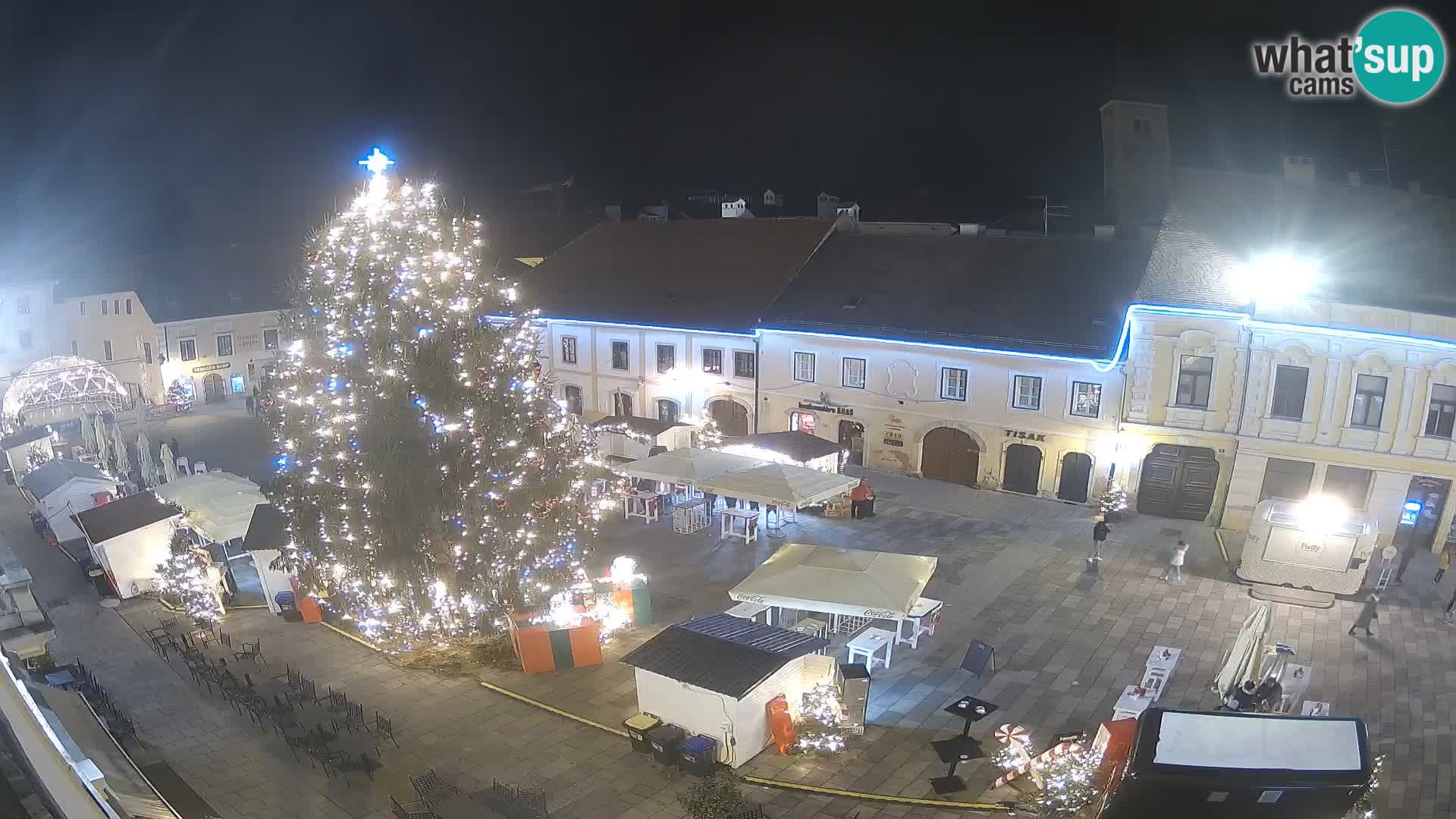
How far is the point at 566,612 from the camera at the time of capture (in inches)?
714

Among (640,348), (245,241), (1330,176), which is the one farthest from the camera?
(245,241)

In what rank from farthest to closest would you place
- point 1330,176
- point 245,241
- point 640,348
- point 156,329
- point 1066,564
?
point 245,241
point 156,329
point 640,348
point 1330,176
point 1066,564

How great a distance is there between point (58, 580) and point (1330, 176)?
40.5m

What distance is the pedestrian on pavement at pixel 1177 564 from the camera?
21594 millimetres

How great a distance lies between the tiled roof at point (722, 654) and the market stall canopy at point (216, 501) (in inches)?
460

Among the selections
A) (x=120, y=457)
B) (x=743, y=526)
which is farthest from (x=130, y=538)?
(x=743, y=526)

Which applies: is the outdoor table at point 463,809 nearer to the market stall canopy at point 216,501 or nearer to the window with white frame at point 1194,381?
the market stall canopy at point 216,501

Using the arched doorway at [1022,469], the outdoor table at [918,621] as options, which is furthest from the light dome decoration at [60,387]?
the arched doorway at [1022,469]

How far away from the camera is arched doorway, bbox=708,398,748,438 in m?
33.6

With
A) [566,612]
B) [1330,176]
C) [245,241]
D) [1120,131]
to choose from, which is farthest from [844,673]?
[245,241]

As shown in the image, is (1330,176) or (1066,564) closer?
(1066,564)

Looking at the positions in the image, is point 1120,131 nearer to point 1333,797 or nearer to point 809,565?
point 809,565

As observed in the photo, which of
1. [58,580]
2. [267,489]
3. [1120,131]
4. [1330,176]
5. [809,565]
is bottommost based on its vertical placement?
Result: [58,580]

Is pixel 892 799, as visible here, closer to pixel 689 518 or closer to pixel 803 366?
pixel 689 518
